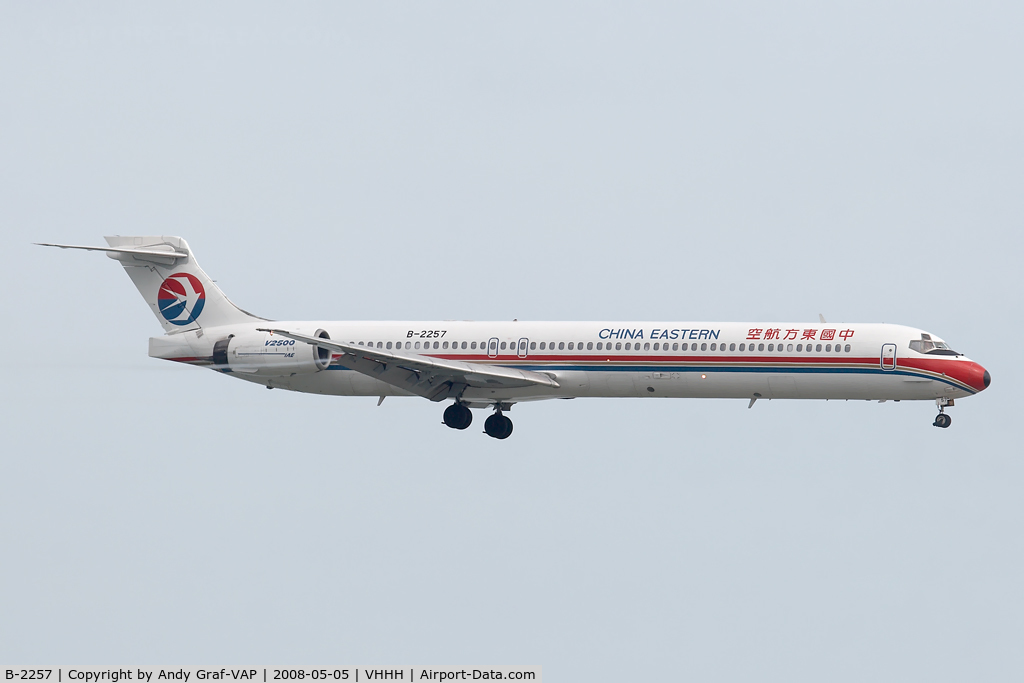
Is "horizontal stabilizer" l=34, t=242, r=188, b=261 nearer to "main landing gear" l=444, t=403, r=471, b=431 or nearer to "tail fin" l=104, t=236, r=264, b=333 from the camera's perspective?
"tail fin" l=104, t=236, r=264, b=333

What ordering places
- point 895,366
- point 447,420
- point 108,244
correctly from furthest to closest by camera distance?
point 108,244, point 447,420, point 895,366

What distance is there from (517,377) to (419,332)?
460cm

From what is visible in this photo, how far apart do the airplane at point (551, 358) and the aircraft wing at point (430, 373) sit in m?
0.05

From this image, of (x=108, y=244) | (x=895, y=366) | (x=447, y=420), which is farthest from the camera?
(x=108, y=244)

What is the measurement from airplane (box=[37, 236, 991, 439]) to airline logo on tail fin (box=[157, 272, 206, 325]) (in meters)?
0.03

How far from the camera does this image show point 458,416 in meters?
40.3

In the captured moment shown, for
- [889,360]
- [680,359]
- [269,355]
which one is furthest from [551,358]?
[889,360]

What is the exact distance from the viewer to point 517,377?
127ft

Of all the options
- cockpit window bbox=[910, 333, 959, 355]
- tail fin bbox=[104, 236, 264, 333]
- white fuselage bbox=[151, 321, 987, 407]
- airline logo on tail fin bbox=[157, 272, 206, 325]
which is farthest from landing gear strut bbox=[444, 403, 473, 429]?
cockpit window bbox=[910, 333, 959, 355]

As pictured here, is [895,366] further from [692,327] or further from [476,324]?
[476,324]

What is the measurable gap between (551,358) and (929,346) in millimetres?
11318

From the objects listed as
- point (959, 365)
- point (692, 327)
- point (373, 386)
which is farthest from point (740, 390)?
point (373, 386)

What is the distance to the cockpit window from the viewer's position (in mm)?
37562

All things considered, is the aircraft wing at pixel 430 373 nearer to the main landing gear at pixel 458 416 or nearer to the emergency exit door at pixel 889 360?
the main landing gear at pixel 458 416
